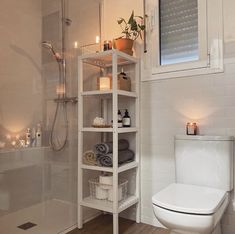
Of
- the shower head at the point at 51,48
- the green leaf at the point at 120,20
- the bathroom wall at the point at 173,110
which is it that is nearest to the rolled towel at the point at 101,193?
the bathroom wall at the point at 173,110

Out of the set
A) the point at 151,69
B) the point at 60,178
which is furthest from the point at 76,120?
the point at 151,69

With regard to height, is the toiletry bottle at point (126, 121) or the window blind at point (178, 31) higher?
the window blind at point (178, 31)

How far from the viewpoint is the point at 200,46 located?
1960 mm

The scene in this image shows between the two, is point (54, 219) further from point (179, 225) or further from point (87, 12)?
point (87, 12)

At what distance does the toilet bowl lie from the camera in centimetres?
129

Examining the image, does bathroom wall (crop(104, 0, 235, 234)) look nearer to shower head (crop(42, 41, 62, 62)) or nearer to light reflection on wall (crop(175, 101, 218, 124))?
light reflection on wall (crop(175, 101, 218, 124))

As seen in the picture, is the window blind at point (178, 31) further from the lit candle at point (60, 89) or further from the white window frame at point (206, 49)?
the lit candle at point (60, 89)

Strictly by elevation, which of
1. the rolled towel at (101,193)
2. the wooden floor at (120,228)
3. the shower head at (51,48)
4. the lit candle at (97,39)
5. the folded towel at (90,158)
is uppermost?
the lit candle at (97,39)

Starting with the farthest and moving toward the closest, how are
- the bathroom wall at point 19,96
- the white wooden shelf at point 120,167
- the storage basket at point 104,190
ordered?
1. the storage basket at point 104,190
2. the white wooden shelf at point 120,167
3. the bathroom wall at point 19,96

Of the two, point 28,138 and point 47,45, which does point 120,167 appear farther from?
point 47,45

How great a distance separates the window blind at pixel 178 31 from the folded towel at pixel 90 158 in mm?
1029

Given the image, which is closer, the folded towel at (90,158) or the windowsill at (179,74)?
the windowsill at (179,74)

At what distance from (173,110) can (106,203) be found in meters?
0.97

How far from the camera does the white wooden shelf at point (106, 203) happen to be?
1.91m
